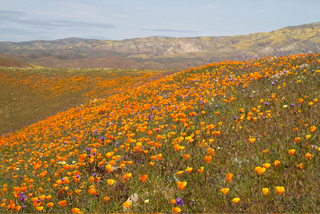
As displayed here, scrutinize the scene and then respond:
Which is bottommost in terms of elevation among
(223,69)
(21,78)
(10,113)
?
(10,113)

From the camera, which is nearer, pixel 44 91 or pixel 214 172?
pixel 214 172

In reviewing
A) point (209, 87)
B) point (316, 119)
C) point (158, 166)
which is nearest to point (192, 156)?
point (158, 166)

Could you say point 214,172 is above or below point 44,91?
above

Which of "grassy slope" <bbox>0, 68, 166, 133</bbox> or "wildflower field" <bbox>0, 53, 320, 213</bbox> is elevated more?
"wildflower field" <bbox>0, 53, 320, 213</bbox>

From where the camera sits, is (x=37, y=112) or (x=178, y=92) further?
(x=37, y=112)

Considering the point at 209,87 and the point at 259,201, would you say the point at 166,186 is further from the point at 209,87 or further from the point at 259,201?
the point at 209,87

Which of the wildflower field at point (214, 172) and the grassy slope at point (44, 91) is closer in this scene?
the wildflower field at point (214, 172)

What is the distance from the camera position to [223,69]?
1266cm

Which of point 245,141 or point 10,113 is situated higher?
point 245,141

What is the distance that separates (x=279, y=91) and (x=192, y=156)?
417 centimetres

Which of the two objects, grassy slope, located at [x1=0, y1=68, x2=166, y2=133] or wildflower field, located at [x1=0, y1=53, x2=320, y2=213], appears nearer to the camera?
wildflower field, located at [x1=0, y1=53, x2=320, y2=213]

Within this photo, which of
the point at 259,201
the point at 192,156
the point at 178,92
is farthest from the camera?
the point at 178,92

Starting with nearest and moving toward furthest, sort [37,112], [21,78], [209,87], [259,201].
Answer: [259,201] < [209,87] < [37,112] < [21,78]

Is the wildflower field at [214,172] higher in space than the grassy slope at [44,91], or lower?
higher
